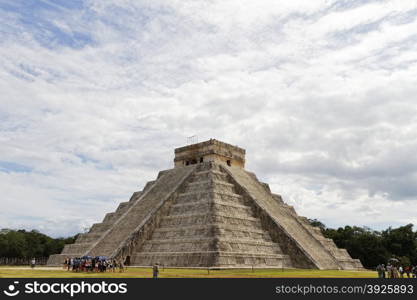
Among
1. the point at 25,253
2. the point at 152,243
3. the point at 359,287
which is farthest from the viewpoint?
the point at 25,253

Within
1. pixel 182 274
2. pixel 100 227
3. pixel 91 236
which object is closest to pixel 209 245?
pixel 182 274

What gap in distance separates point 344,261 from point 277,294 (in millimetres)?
30160

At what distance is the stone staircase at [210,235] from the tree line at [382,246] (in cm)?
2417

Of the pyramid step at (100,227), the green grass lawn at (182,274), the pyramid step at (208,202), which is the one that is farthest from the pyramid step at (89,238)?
the green grass lawn at (182,274)

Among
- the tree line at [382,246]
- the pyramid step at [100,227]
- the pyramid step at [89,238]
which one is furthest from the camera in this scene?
the tree line at [382,246]

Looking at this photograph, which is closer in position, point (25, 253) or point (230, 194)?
point (230, 194)

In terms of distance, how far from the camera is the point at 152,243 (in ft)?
134

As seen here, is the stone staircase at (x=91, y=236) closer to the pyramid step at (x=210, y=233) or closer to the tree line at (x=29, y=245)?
the pyramid step at (x=210, y=233)

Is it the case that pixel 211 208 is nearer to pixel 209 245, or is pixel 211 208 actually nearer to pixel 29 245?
pixel 209 245

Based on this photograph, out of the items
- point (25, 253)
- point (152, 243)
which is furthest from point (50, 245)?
point (152, 243)

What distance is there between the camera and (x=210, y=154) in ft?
166

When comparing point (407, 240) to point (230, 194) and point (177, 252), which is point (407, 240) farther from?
point (177, 252)

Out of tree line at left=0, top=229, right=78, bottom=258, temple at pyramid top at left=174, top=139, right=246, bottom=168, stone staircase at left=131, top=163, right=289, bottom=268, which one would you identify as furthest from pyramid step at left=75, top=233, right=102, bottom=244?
tree line at left=0, top=229, right=78, bottom=258

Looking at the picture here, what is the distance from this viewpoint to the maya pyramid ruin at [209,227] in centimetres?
3712
